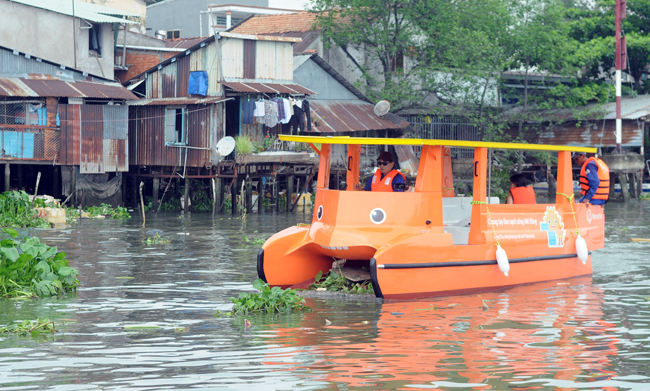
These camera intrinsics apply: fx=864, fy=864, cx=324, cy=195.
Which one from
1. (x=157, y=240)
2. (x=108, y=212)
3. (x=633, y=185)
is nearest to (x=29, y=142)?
(x=108, y=212)

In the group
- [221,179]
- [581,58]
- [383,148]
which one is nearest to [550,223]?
[221,179]

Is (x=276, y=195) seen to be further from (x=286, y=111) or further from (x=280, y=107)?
(x=280, y=107)

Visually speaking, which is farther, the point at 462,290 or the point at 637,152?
the point at 637,152

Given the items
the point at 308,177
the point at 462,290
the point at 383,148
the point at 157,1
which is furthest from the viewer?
the point at 157,1

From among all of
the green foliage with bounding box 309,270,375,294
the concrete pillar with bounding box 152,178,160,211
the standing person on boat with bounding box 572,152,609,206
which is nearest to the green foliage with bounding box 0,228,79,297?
the green foliage with bounding box 309,270,375,294

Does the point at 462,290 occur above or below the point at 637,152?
below

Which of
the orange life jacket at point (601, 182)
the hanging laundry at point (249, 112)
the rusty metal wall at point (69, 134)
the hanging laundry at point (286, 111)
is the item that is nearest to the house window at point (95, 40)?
the rusty metal wall at point (69, 134)

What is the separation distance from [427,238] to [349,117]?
22.1 metres

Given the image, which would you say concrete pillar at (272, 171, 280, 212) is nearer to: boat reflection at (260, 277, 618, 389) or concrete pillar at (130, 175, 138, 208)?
concrete pillar at (130, 175, 138, 208)

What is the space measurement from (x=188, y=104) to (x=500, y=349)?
→ 21.3m

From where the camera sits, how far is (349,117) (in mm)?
32281

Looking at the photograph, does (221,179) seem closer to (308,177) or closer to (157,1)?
(308,177)

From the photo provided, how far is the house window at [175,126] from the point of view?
1124 inches

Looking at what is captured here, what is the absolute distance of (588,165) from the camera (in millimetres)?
13922
